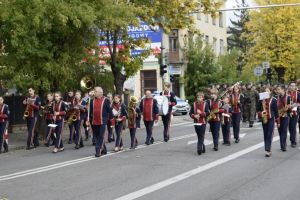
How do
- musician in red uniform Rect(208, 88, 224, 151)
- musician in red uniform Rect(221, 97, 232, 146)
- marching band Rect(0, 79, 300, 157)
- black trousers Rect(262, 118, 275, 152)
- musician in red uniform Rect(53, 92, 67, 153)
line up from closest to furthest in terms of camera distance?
black trousers Rect(262, 118, 275, 152), marching band Rect(0, 79, 300, 157), musician in red uniform Rect(208, 88, 224, 151), musician in red uniform Rect(221, 97, 232, 146), musician in red uniform Rect(53, 92, 67, 153)

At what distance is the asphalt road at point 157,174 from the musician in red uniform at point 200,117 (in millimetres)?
317

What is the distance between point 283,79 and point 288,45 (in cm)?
536

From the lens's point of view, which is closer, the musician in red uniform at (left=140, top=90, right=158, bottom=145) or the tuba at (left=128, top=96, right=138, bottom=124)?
the tuba at (left=128, top=96, right=138, bottom=124)

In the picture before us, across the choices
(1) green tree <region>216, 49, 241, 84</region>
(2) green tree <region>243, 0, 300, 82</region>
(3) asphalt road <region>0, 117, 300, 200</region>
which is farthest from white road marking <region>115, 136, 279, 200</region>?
(2) green tree <region>243, 0, 300, 82</region>

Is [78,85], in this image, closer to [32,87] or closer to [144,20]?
[144,20]

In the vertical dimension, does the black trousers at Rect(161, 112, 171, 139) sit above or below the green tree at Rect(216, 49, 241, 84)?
below

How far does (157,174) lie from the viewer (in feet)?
39.4

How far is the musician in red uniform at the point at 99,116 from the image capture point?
15.6 metres

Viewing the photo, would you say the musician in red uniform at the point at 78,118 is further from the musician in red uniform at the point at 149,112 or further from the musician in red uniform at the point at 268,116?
the musician in red uniform at the point at 268,116

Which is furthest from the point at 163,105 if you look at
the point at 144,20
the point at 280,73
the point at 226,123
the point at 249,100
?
the point at 280,73

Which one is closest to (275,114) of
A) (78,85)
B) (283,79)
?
(78,85)

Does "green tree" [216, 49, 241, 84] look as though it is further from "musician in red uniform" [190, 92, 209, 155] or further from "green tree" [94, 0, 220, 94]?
"musician in red uniform" [190, 92, 209, 155]

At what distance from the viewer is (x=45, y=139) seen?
21.1 m

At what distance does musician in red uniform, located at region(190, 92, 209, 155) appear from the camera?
50.2 ft
